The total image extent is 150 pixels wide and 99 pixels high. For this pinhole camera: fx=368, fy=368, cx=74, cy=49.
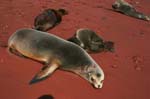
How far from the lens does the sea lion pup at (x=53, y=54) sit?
4.23 m

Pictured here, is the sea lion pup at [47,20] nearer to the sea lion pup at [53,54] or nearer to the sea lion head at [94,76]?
the sea lion pup at [53,54]

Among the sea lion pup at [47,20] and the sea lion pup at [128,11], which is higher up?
the sea lion pup at [47,20]

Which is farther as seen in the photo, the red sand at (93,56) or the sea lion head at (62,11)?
the sea lion head at (62,11)

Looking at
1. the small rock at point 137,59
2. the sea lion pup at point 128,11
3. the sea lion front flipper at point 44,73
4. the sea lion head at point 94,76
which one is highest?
the sea lion head at point 94,76

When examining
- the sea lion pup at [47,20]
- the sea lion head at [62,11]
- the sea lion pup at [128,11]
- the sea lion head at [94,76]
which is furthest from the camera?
the sea lion pup at [128,11]

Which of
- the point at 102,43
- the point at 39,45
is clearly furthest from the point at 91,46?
the point at 39,45

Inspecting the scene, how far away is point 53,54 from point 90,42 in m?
Answer: 0.86

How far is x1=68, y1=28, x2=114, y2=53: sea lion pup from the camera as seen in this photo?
16.9 ft

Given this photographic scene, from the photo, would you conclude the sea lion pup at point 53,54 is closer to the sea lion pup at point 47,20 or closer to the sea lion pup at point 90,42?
the sea lion pup at point 90,42

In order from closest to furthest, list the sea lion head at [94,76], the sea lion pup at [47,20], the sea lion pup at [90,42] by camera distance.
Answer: the sea lion head at [94,76] → the sea lion pup at [90,42] → the sea lion pup at [47,20]

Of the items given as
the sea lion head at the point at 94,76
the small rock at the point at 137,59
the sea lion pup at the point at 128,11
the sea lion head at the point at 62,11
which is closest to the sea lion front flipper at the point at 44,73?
the sea lion head at the point at 94,76

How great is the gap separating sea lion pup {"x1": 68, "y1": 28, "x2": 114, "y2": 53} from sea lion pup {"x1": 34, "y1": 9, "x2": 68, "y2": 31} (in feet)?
2.27

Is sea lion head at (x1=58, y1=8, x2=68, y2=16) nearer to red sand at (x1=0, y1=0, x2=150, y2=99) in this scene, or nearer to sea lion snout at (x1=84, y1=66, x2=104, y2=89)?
red sand at (x1=0, y1=0, x2=150, y2=99)

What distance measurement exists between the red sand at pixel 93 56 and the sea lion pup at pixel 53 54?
0.38 feet
